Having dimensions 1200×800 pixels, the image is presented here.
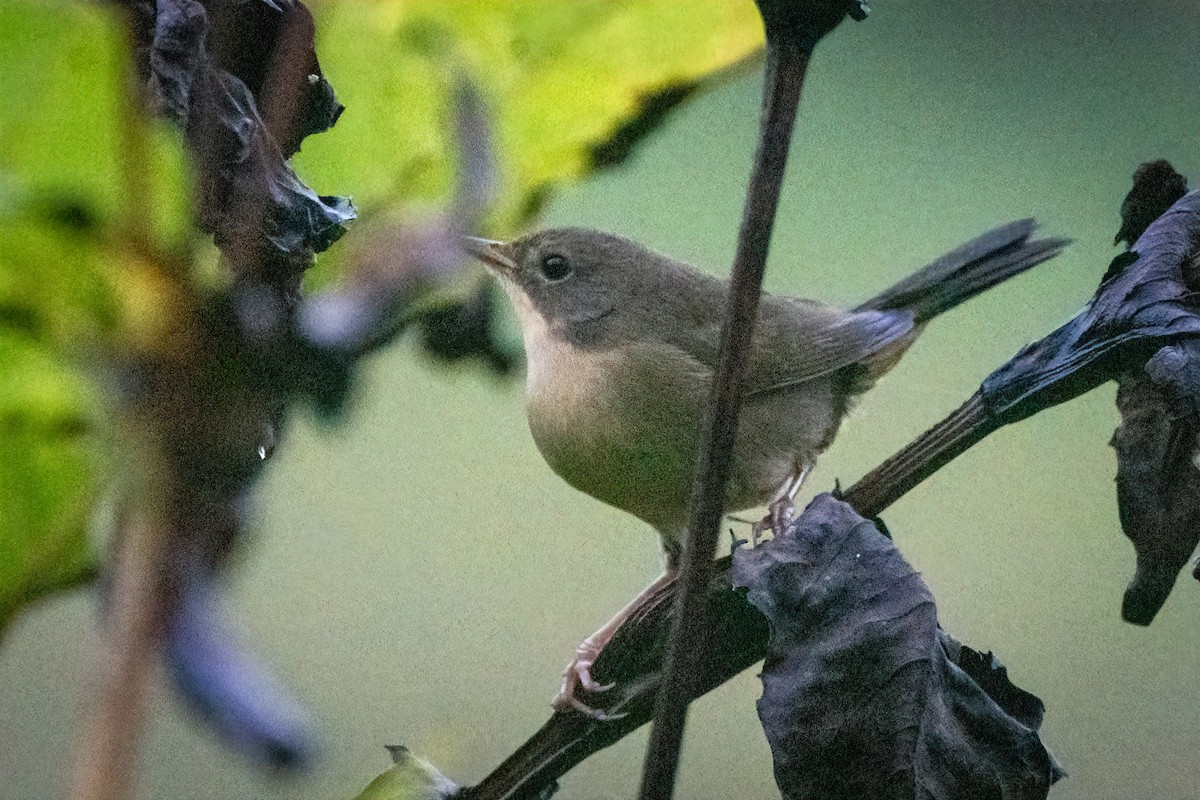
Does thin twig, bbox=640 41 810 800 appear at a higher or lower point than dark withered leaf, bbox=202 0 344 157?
lower

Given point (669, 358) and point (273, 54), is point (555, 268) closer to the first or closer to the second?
point (669, 358)

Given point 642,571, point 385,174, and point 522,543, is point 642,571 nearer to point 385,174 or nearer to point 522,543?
point 522,543

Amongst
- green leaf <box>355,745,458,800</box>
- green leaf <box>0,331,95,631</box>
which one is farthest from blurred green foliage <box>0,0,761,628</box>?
green leaf <box>355,745,458,800</box>

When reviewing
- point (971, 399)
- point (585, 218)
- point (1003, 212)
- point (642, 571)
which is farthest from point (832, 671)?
point (1003, 212)

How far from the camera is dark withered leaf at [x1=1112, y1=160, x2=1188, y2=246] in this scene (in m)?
0.65

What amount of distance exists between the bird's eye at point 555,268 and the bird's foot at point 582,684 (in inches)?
10.4

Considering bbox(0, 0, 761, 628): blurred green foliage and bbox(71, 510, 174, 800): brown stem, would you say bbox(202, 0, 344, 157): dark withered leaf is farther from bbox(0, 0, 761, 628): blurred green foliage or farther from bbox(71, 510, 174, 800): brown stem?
bbox(71, 510, 174, 800): brown stem

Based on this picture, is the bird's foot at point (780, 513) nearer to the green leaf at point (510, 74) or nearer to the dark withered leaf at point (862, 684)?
the dark withered leaf at point (862, 684)

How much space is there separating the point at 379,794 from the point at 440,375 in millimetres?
250

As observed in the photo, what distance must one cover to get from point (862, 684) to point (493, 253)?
0.35 meters

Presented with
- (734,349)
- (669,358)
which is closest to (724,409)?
(734,349)

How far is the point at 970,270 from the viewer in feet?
2.69

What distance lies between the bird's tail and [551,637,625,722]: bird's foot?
34 cm

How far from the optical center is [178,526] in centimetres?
46
